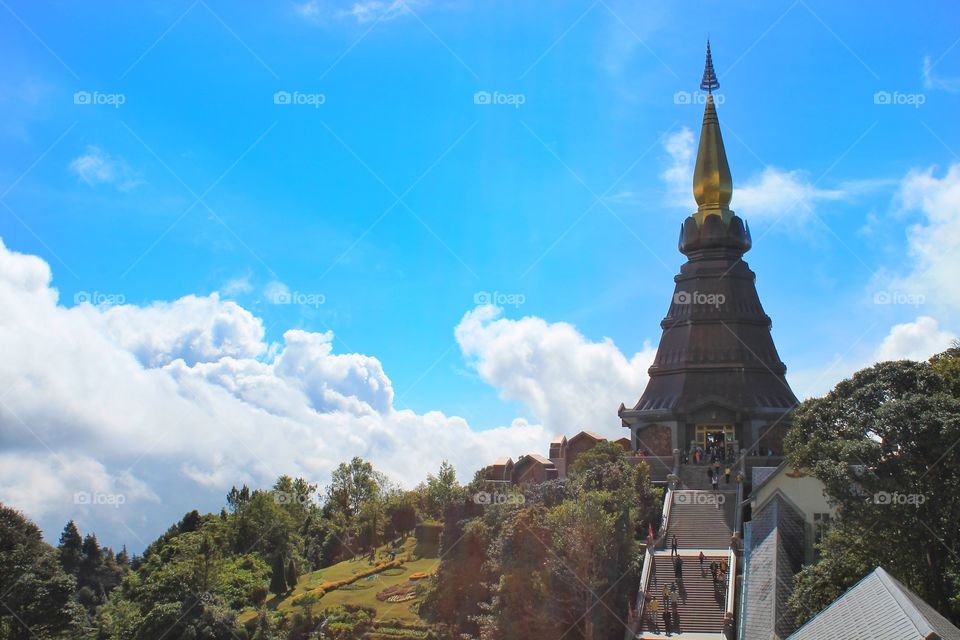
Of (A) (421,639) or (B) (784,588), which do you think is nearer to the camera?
(B) (784,588)

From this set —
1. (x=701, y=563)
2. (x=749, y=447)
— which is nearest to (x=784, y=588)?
(x=701, y=563)

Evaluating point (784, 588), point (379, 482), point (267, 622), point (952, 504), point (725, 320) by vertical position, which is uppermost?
point (725, 320)

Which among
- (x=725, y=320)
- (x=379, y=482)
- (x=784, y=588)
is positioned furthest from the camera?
(x=379, y=482)

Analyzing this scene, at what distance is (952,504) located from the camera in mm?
24172

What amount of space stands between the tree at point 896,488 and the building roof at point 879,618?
352 inches

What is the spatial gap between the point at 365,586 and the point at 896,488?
28483 millimetres

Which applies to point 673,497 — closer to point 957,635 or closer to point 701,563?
point 701,563

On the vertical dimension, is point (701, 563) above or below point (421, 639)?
above

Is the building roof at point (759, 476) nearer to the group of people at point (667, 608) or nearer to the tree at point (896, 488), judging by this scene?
the group of people at point (667, 608)

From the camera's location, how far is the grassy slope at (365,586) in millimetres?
39713

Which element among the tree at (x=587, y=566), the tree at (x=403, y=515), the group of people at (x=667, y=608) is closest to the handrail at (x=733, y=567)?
the group of people at (x=667, y=608)

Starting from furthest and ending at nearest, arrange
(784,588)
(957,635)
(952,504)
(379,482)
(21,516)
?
1. (379,482)
2. (21,516)
3. (784,588)
4. (952,504)
5. (957,635)

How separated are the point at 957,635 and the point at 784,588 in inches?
532

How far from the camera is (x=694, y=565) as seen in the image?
32375 millimetres
